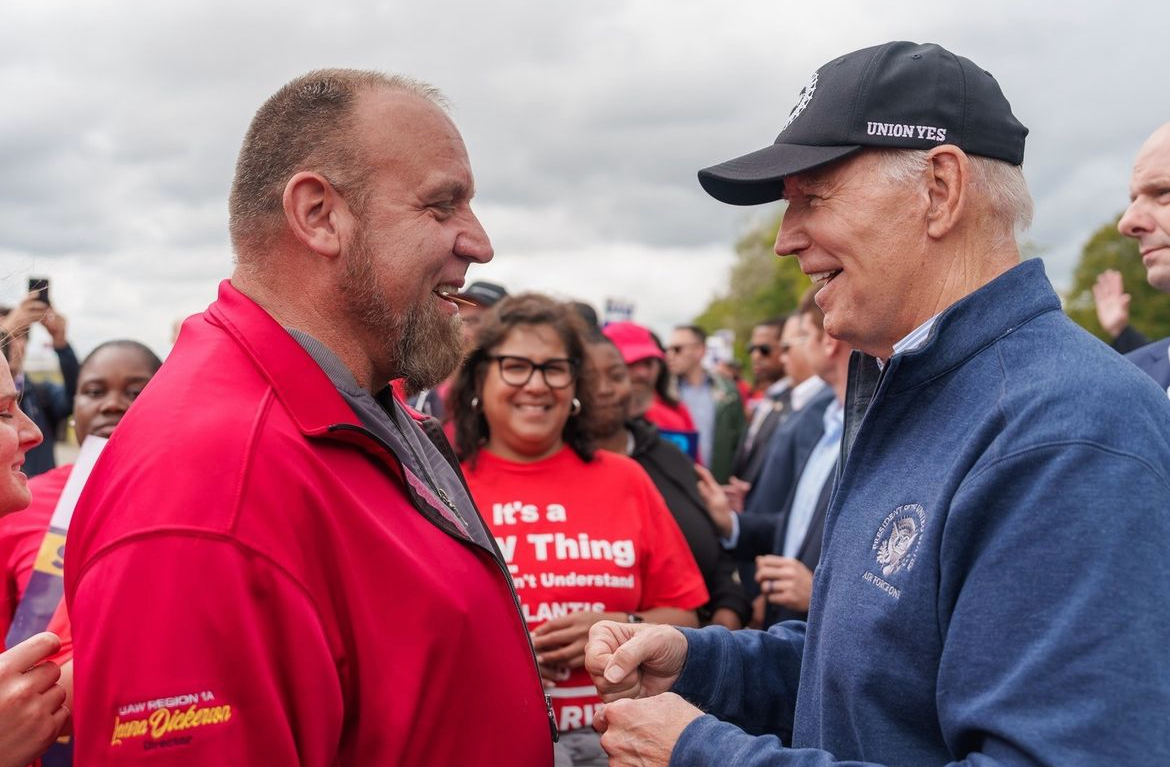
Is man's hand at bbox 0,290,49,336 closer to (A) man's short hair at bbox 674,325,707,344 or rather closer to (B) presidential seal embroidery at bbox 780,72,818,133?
(B) presidential seal embroidery at bbox 780,72,818,133

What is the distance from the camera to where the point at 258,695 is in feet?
5.40

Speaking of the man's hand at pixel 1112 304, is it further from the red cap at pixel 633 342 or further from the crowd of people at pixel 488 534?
the crowd of people at pixel 488 534

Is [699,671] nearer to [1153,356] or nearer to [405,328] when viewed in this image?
[405,328]

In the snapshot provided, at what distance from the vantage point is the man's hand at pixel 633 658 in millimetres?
2148

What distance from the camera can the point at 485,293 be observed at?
646cm

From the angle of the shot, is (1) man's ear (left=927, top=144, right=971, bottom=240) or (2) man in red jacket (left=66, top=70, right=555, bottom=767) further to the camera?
(1) man's ear (left=927, top=144, right=971, bottom=240)

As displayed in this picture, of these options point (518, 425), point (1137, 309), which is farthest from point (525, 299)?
point (1137, 309)

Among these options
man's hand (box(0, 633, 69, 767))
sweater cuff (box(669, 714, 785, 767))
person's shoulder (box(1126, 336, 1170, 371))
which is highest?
person's shoulder (box(1126, 336, 1170, 371))

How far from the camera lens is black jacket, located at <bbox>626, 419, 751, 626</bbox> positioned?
15.7 feet

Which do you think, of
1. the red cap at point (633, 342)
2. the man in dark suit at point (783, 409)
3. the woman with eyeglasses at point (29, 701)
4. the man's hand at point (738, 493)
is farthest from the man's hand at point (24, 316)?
the man in dark suit at point (783, 409)

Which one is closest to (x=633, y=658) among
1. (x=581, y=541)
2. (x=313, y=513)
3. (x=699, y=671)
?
(x=699, y=671)

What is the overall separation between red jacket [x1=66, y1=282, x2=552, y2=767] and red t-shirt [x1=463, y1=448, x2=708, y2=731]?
1591 millimetres

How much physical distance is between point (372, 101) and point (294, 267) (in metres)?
0.42

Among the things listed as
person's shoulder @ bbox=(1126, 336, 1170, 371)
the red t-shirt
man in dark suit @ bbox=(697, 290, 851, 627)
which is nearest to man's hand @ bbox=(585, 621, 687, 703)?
the red t-shirt
